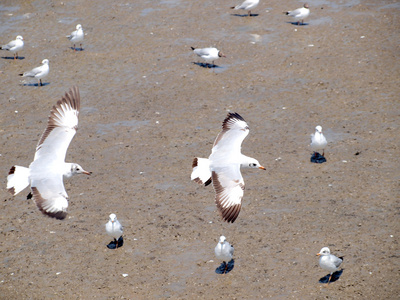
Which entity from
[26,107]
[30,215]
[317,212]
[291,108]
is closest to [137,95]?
[26,107]

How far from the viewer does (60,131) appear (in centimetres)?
1146

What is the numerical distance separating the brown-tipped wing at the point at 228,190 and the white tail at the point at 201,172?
0.15 metres

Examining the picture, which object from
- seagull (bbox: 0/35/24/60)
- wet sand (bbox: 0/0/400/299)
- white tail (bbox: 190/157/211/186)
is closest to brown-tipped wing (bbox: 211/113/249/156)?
white tail (bbox: 190/157/211/186)

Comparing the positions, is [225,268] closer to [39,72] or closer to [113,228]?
[113,228]

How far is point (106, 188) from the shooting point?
13.6m

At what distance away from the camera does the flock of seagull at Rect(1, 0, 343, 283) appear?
10.2m

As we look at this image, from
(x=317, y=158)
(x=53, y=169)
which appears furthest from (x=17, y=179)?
(x=317, y=158)

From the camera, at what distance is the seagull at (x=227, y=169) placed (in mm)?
10359

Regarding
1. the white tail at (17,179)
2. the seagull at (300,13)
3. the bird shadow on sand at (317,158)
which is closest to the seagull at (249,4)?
the seagull at (300,13)

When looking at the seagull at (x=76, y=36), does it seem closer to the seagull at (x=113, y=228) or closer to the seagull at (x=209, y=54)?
the seagull at (x=209, y=54)

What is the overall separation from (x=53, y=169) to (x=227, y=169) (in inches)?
123

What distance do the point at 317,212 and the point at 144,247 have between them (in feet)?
11.8

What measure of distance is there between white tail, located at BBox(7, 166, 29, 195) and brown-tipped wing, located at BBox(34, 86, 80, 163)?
0.49 m

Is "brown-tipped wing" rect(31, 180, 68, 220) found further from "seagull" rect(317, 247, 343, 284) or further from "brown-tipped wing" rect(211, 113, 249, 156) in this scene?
"seagull" rect(317, 247, 343, 284)
